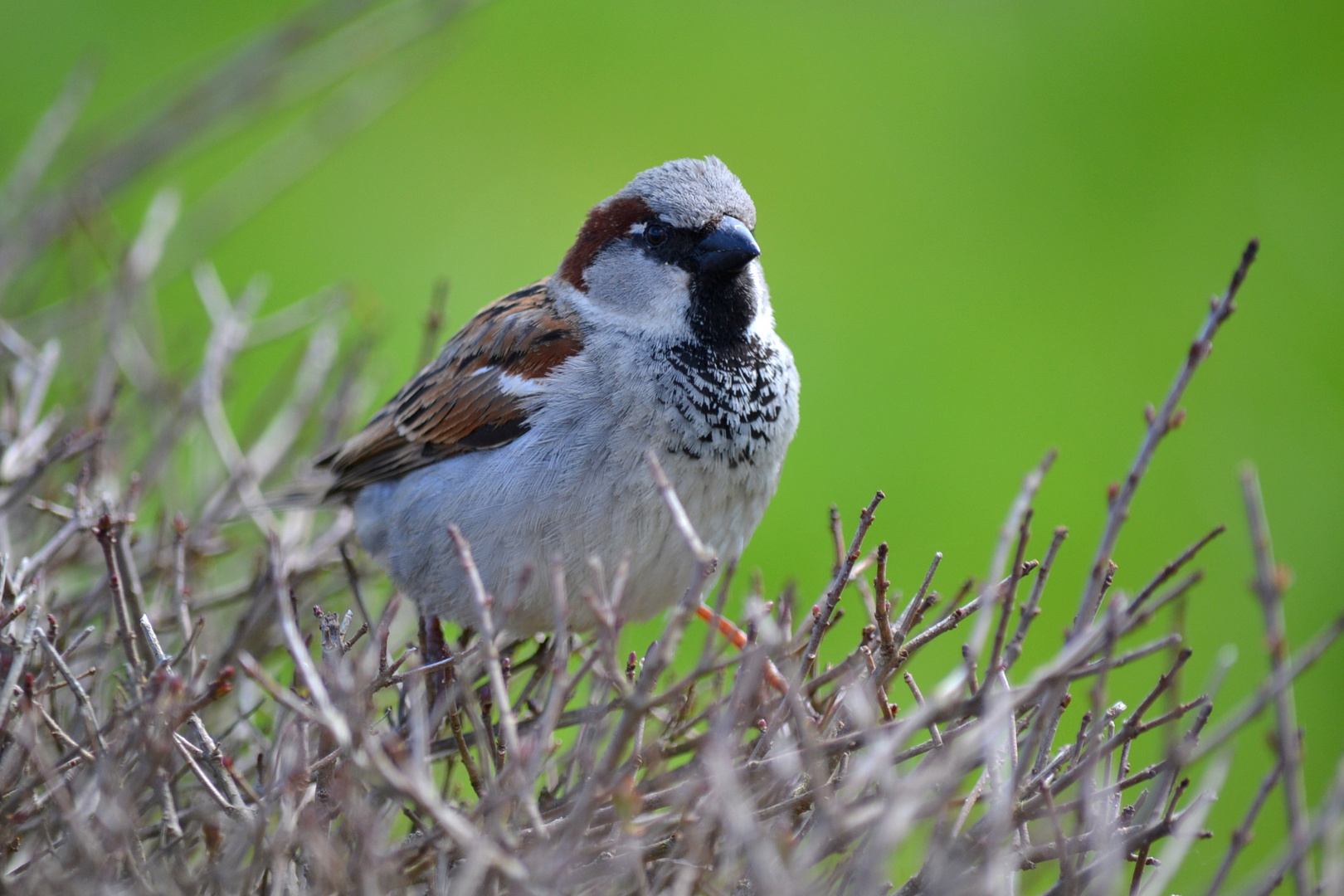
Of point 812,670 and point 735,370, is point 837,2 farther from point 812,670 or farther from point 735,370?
point 812,670

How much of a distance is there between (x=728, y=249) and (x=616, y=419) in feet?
1.00

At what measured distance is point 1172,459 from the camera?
369cm

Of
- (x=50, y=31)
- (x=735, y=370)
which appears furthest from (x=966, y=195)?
(x=50, y=31)

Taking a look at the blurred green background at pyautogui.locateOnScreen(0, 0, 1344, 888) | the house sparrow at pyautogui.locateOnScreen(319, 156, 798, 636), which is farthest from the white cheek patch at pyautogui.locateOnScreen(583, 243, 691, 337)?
the blurred green background at pyautogui.locateOnScreen(0, 0, 1344, 888)

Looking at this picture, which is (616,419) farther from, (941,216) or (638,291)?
(941,216)

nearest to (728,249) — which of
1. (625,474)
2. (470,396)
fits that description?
(625,474)

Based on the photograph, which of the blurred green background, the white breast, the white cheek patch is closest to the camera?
the white breast

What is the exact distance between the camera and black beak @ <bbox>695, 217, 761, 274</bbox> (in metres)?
1.92

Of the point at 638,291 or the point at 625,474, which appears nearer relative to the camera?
the point at 625,474

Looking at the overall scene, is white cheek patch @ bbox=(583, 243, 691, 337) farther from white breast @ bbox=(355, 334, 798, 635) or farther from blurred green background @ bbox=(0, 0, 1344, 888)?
blurred green background @ bbox=(0, 0, 1344, 888)

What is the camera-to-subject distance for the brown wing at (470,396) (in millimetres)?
2055

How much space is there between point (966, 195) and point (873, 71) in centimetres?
71

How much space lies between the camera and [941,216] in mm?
4367

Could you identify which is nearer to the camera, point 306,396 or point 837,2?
point 306,396
